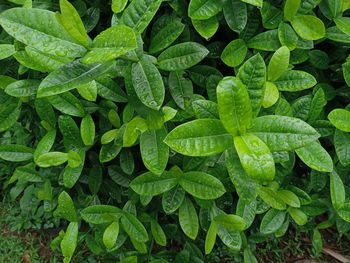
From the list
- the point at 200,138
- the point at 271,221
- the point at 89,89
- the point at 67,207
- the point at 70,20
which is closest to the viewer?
the point at 70,20

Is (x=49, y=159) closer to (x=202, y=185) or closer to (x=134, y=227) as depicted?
(x=134, y=227)

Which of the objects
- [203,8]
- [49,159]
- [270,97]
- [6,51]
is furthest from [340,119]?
[6,51]

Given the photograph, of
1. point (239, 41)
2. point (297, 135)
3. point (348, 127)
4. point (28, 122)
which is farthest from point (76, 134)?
point (348, 127)

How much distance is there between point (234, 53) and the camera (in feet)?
4.30

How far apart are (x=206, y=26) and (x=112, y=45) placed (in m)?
0.48

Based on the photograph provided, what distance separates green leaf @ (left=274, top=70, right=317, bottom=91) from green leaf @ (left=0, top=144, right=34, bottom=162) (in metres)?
1.11

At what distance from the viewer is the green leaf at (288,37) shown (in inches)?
48.4

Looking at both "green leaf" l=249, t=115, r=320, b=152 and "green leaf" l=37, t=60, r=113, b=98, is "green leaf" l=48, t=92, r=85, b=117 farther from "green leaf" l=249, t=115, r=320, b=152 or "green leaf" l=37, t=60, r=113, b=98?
"green leaf" l=249, t=115, r=320, b=152

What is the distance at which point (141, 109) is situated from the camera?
1.23m

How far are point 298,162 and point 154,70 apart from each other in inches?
43.5

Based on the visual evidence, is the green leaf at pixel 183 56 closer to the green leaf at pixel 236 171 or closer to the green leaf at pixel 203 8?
the green leaf at pixel 203 8

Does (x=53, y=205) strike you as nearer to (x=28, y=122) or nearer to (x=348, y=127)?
(x=28, y=122)

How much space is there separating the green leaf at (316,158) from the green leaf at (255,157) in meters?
0.33

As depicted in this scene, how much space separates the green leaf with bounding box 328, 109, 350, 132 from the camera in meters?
1.24
